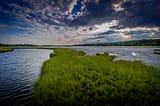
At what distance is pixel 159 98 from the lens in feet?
28.6

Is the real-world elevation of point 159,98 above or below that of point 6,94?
above

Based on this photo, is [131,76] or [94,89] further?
[131,76]

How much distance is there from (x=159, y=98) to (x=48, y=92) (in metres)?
7.02

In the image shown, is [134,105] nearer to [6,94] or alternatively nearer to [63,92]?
[63,92]

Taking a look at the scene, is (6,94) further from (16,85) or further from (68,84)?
(68,84)

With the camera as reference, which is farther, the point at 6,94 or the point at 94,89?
the point at 6,94

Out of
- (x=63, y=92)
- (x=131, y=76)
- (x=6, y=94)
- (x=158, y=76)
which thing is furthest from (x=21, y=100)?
(x=158, y=76)

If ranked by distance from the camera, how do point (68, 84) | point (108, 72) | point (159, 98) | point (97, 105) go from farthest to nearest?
point (108, 72), point (68, 84), point (159, 98), point (97, 105)

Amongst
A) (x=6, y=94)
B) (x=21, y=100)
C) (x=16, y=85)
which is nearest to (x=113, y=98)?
(x=21, y=100)

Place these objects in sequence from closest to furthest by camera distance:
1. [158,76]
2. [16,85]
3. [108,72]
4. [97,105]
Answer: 1. [97,105]
2. [158,76]
3. [108,72]
4. [16,85]

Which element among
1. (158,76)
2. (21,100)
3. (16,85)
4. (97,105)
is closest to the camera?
(97,105)

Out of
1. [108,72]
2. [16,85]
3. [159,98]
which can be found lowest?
[16,85]

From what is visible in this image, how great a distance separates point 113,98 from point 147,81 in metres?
3.66

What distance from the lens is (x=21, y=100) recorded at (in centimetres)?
1079
